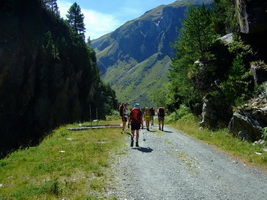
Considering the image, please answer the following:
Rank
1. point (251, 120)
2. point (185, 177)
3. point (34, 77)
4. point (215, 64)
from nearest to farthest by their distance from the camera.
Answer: point (185, 177) < point (251, 120) < point (215, 64) < point (34, 77)

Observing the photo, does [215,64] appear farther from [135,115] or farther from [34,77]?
[34,77]

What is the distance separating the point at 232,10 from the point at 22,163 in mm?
25312

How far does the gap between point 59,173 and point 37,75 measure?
4814 cm

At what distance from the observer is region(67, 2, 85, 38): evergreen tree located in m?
82.7

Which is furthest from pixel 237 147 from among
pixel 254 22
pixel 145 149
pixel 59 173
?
pixel 254 22

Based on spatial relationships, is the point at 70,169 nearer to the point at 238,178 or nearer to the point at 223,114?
the point at 238,178

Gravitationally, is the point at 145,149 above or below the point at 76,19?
below

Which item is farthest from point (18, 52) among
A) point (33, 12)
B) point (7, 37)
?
point (33, 12)

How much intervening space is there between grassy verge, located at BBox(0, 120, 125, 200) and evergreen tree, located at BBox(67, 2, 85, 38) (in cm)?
7645

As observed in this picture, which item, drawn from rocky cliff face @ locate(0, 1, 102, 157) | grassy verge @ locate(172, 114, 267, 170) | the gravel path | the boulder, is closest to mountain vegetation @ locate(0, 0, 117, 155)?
rocky cliff face @ locate(0, 1, 102, 157)

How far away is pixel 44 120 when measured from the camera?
52.9 m

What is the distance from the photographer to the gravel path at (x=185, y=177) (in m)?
7.15

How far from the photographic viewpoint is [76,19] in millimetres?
84438

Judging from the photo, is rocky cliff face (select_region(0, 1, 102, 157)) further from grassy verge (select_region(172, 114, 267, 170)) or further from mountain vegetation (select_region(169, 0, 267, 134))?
grassy verge (select_region(172, 114, 267, 170))
